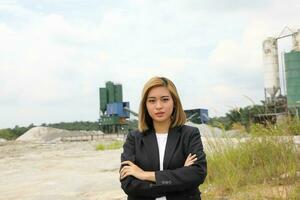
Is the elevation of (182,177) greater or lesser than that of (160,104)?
lesser

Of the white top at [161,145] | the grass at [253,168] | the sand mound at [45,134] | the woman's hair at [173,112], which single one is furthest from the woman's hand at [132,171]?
the sand mound at [45,134]

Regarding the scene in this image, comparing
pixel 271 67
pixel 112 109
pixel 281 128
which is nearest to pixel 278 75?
pixel 271 67

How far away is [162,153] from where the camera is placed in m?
2.33

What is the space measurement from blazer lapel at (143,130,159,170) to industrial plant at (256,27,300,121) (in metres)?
32.7

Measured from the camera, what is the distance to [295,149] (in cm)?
540

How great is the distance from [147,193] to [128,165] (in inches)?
7.4

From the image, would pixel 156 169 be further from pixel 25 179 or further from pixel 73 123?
pixel 73 123

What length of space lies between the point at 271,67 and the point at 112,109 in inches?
716

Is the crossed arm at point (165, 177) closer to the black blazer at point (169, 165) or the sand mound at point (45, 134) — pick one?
the black blazer at point (169, 165)

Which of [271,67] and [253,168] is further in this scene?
[271,67]

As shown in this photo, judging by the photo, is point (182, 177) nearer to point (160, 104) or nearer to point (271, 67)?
point (160, 104)

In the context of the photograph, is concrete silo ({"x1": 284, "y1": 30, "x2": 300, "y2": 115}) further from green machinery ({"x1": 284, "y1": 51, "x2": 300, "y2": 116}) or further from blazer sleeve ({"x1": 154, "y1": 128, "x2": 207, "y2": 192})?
blazer sleeve ({"x1": 154, "y1": 128, "x2": 207, "y2": 192})

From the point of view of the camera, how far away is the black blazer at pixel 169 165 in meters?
2.22

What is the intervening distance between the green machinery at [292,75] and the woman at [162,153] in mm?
34047
